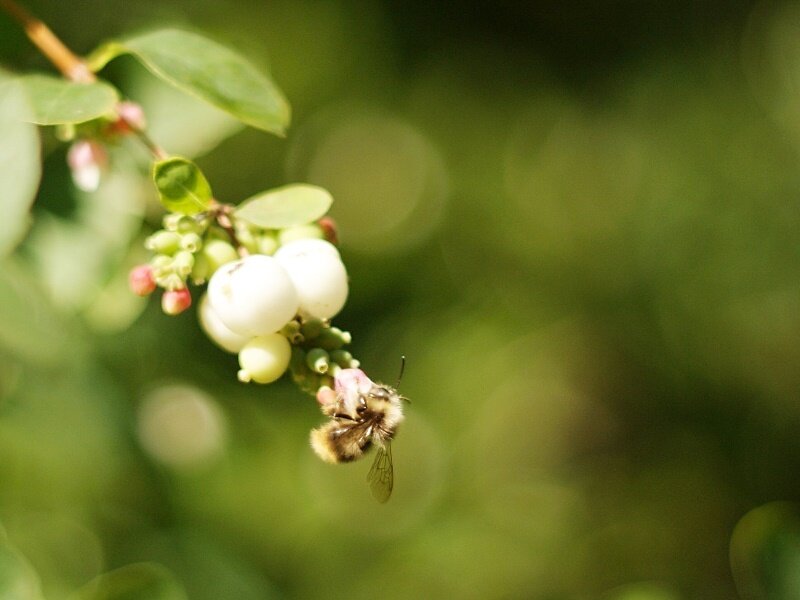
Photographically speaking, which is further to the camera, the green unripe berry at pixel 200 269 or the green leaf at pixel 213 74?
the green leaf at pixel 213 74

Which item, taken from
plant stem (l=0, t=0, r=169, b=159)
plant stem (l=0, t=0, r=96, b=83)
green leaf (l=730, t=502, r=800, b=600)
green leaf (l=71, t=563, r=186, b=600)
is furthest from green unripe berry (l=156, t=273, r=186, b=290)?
green leaf (l=730, t=502, r=800, b=600)

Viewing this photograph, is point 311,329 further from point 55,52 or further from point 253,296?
point 55,52

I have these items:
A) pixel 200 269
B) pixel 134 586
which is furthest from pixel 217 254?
pixel 134 586

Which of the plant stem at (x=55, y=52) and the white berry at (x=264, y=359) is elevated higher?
the plant stem at (x=55, y=52)

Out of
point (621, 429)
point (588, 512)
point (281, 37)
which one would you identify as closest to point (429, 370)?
point (588, 512)

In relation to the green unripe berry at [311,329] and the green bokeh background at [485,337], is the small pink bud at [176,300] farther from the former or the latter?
the green bokeh background at [485,337]

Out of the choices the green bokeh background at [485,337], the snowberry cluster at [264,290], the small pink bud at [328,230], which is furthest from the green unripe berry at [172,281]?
the green bokeh background at [485,337]

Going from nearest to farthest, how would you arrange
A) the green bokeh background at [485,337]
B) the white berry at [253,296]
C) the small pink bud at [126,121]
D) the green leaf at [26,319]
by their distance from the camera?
1. the white berry at [253,296]
2. the small pink bud at [126,121]
3. the green leaf at [26,319]
4. the green bokeh background at [485,337]
